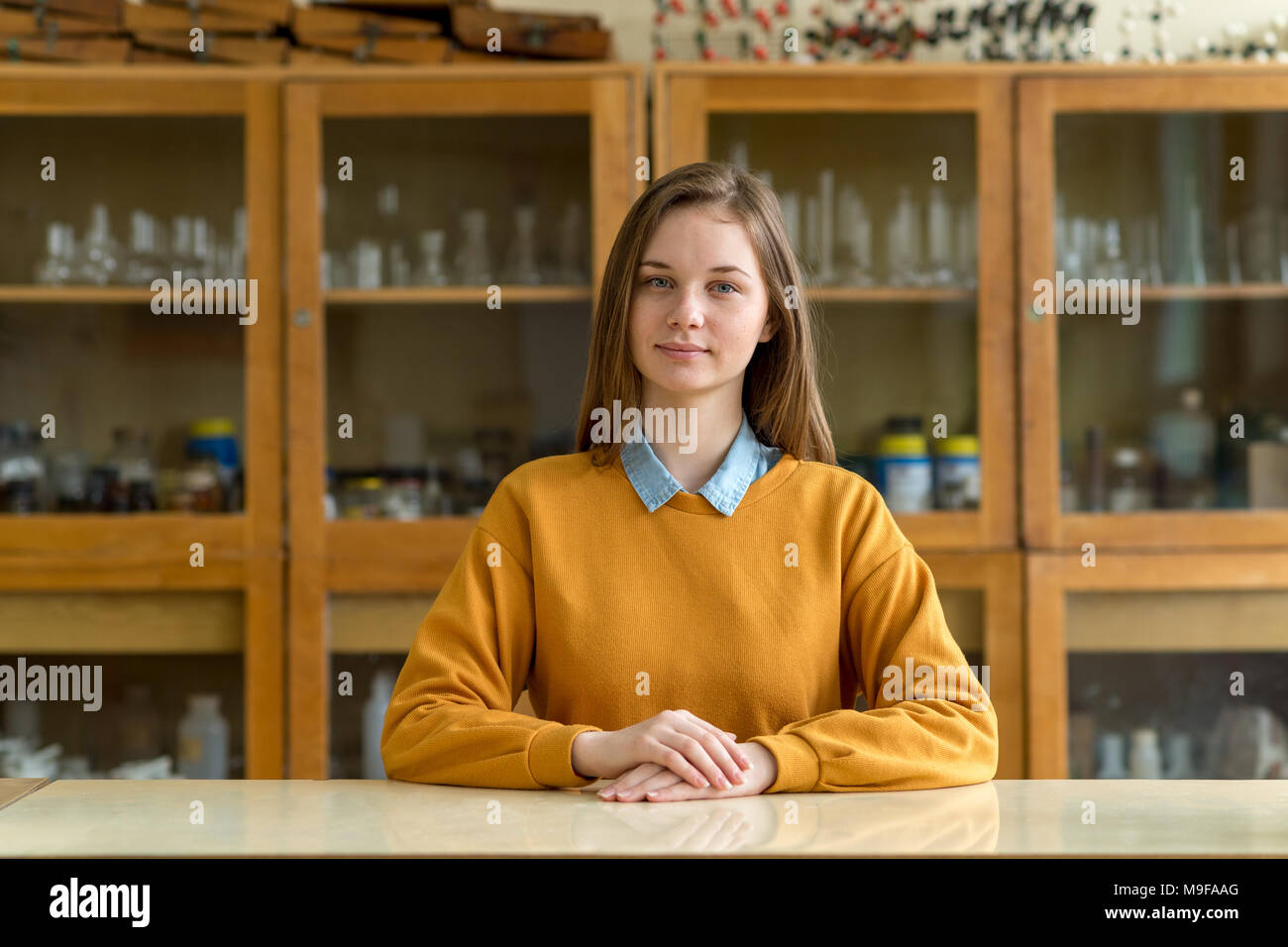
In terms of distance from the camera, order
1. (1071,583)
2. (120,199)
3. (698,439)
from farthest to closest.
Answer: (120,199)
(1071,583)
(698,439)

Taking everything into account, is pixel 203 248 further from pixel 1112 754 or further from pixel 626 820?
pixel 1112 754

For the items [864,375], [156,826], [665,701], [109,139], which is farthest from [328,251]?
[156,826]

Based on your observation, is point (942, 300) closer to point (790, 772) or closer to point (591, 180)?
point (591, 180)

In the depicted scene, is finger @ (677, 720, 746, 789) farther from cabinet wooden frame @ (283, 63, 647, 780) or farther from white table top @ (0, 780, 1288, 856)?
cabinet wooden frame @ (283, 63, 647, 780)

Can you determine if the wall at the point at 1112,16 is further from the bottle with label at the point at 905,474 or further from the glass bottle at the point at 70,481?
the glass bottle at the point at 70,481

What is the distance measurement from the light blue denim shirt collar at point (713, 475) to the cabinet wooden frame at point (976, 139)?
3.08ft

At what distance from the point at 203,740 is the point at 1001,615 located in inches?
53.6

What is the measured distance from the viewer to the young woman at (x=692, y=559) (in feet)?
3.02

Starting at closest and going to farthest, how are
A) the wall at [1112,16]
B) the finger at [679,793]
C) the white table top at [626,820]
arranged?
the white table top at [626,820] → the finger at [679,793] → the wall at [1112,16]

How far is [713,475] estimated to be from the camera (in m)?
1.01

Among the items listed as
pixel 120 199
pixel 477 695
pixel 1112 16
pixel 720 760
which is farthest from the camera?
pixel 1112 16

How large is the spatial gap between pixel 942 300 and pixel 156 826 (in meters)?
1.61

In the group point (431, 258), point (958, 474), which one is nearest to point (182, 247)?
point (431, 258)

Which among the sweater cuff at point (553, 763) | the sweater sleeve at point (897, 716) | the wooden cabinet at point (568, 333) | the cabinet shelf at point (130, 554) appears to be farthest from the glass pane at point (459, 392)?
the sweater cuff at point (553, 763)
